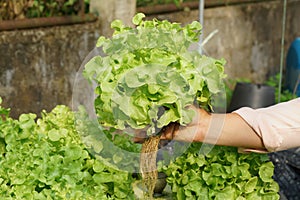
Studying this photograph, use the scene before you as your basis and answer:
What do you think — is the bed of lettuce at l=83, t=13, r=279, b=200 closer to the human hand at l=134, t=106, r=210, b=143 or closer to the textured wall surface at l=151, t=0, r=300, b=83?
the human hand at l=134, t=106, r=210, b=143

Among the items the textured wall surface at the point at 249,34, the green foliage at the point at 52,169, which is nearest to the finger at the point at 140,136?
the green foliage at the point at 52,169

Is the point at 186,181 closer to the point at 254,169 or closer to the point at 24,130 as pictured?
the point at 254,169

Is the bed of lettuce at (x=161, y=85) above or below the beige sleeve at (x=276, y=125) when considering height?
above

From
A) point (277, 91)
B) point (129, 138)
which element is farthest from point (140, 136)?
point (277, 91)

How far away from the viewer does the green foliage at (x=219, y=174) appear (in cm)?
228

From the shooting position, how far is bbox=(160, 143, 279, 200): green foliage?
2.28 meters

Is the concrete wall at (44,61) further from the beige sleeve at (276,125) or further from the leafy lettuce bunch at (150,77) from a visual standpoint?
the beige sleeve at (276,125)

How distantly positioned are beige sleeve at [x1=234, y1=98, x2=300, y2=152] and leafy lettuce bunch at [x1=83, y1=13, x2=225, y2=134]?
0.17 metres

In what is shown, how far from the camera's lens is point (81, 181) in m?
2.24

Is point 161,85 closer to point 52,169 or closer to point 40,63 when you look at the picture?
Answer: point 52,169

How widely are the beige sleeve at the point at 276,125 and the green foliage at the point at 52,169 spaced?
0.45m

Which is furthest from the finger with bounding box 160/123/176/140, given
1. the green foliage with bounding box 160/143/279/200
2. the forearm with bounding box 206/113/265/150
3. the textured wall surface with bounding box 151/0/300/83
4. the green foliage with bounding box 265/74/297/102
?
the green foliage with bounding box 265/74/297/102

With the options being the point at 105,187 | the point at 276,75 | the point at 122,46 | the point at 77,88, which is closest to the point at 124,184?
the point at 105,187

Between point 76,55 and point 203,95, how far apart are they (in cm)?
254
